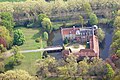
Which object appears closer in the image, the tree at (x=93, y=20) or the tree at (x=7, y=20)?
the tree at (x=7, y=20)

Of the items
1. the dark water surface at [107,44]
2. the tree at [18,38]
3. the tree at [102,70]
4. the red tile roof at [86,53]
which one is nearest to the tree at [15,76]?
the tree at [102,70]

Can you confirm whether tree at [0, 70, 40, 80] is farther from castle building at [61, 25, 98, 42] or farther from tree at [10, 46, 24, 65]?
castle building at [61, 25, 98, 42]

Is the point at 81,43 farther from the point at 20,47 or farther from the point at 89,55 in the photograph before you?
the point at 20,47

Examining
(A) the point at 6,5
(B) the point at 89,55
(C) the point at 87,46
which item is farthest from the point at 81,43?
(A) the point at 6,5

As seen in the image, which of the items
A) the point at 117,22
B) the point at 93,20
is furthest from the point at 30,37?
the point at 117,22

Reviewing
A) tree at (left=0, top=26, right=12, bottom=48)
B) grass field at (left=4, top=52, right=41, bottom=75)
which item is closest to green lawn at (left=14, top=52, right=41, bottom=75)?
grass field at (left=4, top=52, right=41, bottom=75)

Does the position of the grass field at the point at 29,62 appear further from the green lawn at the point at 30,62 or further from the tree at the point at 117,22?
the tree at the point at 117,22
